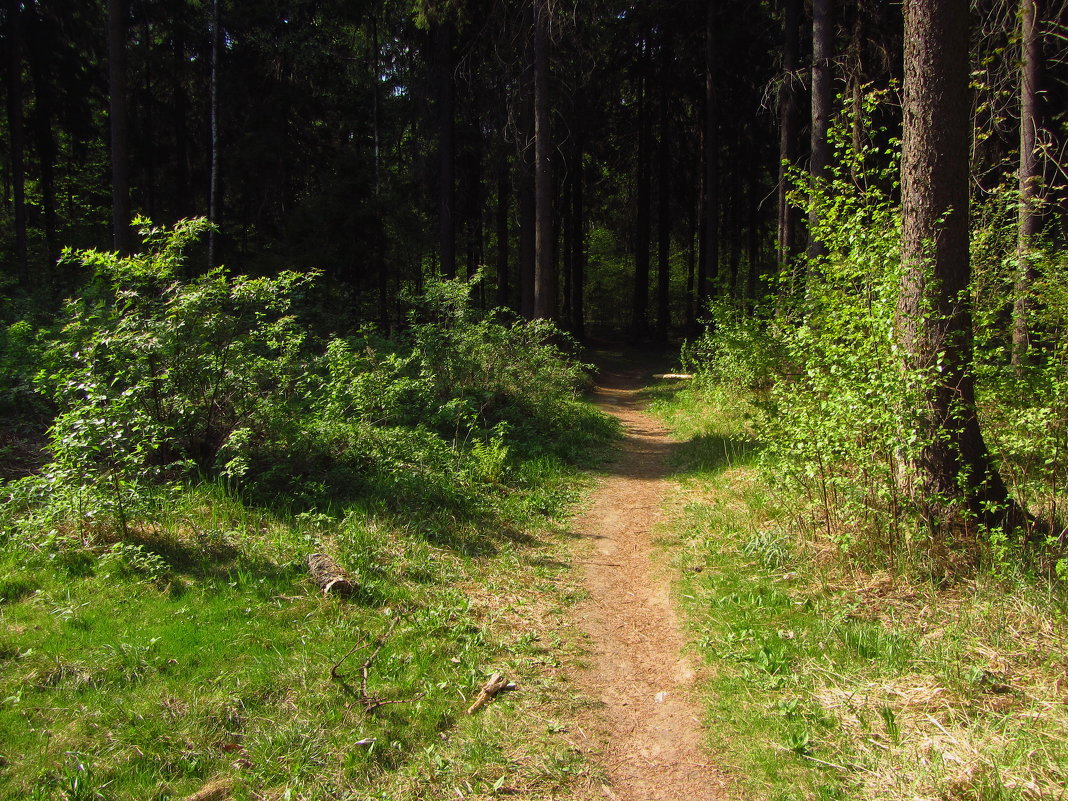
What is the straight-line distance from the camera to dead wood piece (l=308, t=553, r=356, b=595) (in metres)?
5.00

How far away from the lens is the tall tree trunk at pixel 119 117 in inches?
506

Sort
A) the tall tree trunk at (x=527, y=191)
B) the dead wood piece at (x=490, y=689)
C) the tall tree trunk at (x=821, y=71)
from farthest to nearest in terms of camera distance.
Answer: the tall tree trunk at (x=527, y=191)
the tall tree trunk at (x=821, y=71)
the dead wood piece at (x=490, y=689)

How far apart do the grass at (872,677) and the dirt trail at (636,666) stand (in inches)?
6.8

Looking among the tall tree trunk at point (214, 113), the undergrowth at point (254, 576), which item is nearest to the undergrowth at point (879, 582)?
the undergrowth at point (254, 576)

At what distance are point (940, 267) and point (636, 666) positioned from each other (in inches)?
144

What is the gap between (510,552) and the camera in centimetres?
632

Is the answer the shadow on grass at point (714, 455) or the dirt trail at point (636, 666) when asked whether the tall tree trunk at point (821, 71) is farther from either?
the dirt trail at point (636, 666)

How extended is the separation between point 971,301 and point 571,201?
85.7 ft

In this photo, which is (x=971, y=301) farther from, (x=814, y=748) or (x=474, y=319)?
(x=474, y=319)

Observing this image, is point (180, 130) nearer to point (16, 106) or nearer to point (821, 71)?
point (16, 106)

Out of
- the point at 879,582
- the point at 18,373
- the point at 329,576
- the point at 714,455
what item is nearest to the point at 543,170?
the point at 714,455

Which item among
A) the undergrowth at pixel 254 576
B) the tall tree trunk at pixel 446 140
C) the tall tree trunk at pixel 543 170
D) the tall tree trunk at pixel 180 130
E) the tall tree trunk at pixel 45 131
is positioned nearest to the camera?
the undergrowth at pixel 254 576

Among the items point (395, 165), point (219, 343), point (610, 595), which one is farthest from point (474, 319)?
point (395, 165)

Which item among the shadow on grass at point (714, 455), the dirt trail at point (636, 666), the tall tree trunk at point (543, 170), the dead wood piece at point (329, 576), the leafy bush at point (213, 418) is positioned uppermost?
the tall tree trunk at point (543, 170)
